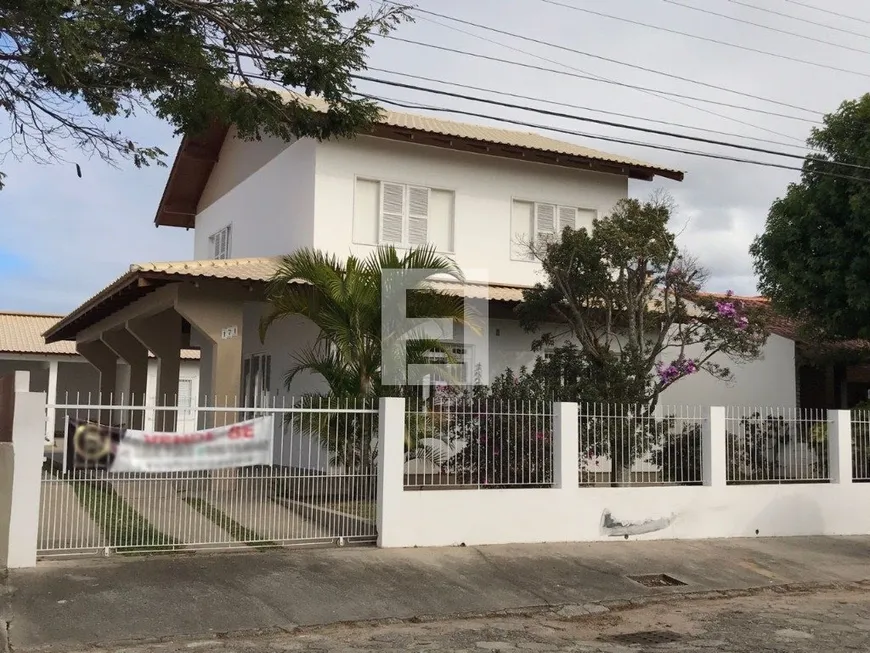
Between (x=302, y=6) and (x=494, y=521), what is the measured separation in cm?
621

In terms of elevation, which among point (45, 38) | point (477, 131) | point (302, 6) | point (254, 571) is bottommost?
point (254, 571)

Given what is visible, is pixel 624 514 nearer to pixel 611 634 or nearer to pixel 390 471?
pixel 390 471

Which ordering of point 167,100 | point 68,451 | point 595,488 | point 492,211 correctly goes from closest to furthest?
point 68,451, point 167,100, point 595,488, point 492,211

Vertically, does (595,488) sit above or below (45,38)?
below

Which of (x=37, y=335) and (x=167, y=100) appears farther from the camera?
(x=37, y=335)

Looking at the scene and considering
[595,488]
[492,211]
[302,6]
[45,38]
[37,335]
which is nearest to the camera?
[45,38]

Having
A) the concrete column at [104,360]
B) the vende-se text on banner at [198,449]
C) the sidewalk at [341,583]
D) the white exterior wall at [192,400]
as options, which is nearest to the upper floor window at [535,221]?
the white exterior wall at [192,400]

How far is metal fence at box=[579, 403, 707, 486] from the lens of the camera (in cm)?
1110

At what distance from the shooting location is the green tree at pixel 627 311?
483 inches

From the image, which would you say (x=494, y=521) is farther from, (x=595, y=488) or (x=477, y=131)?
(x=477, y=131)

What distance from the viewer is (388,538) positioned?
9.58 metres

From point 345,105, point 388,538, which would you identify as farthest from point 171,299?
point 388,538

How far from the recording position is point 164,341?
57.2 feet

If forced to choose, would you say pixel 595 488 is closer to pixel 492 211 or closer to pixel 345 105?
pixel 345 105
